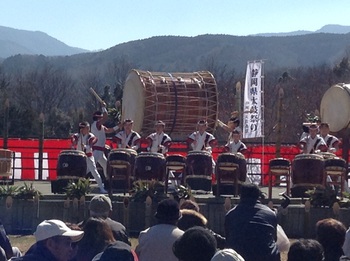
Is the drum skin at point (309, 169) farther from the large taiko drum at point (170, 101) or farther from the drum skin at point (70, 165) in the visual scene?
the large taiko drum at point (170, 101)

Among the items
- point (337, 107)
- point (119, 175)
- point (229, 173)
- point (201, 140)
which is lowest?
point (119, 175)

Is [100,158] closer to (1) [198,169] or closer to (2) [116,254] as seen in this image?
(1) [198,169]

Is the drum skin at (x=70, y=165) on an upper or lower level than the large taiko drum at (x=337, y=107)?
lower

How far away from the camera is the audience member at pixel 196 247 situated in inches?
204

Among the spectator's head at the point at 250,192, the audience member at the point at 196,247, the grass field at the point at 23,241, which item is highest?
the spectator's head at the point at 250,192

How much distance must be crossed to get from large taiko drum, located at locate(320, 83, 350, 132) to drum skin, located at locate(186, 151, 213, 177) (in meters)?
3.45

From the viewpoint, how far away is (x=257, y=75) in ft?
64.2

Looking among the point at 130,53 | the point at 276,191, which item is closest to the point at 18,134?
the point at 276,191

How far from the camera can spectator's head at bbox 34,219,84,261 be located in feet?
18.1

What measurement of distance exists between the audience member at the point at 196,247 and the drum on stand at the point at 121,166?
10.2 m

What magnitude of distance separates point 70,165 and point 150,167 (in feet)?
4.59

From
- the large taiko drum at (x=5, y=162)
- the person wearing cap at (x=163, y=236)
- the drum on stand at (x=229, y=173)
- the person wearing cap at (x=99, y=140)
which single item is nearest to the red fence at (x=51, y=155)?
the large taiko drum at (x=5, y=162)

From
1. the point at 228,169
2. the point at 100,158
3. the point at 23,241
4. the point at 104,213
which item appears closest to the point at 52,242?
the point at 104,213

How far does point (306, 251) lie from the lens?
526cm
